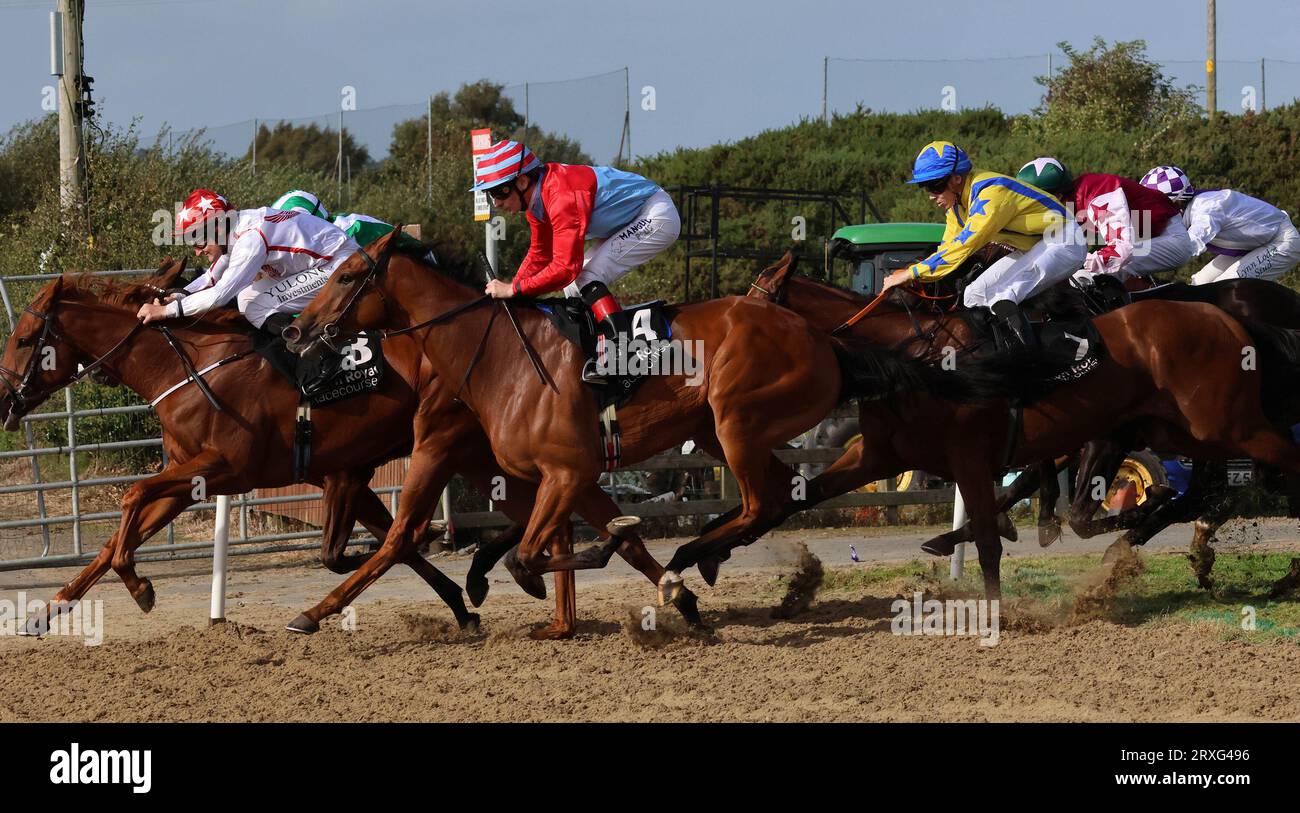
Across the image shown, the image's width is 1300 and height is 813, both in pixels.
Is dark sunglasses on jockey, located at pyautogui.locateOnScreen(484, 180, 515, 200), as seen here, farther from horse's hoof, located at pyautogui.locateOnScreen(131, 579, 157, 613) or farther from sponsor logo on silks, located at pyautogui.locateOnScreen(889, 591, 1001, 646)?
sponsor logo on silks, located at pyautogui.locateOnScreen(889, 591, 1001, 646)

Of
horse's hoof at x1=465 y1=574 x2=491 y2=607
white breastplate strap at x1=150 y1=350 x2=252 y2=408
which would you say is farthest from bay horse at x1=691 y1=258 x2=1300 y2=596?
white breastplate strap at x1=150 y1=350 x2=252 y2=408

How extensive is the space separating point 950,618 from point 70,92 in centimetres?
1108

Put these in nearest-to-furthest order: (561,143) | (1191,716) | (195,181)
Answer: (1191,716), (195,181), (561,143)

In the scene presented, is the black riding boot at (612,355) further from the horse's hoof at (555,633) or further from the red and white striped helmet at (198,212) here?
the red and white striped helmet at (198,212)

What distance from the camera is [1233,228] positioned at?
370 inches

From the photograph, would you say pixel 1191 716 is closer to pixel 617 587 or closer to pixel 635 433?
pixel 635 433

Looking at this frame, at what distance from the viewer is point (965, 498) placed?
765 centimetres

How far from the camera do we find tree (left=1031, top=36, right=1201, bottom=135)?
26.5m

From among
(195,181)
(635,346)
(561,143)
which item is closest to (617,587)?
(635,346)

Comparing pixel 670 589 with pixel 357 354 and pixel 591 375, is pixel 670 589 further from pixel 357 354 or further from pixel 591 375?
pixel 357 354

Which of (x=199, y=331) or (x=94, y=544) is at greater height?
(x=199, y=331)

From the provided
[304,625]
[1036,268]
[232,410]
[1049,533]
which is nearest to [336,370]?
[232,410]

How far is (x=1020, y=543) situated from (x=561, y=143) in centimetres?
1598

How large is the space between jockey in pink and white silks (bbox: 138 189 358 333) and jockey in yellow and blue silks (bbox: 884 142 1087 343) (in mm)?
3116
